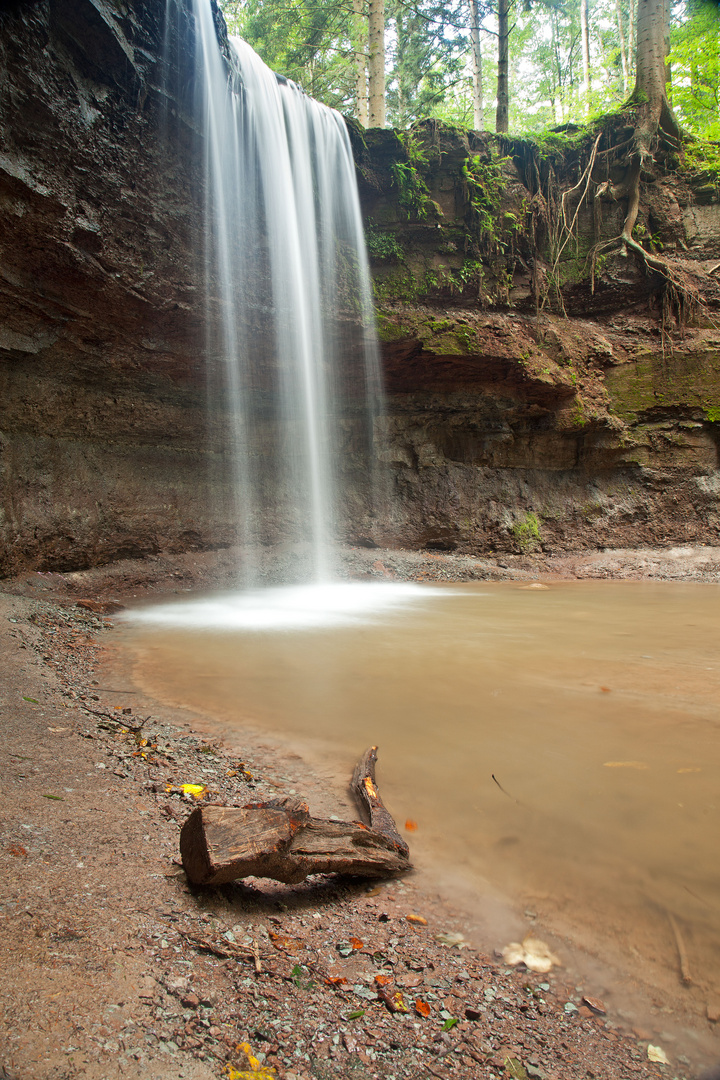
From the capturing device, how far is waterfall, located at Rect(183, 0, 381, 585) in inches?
364

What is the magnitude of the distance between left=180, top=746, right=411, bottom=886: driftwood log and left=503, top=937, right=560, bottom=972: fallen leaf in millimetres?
440

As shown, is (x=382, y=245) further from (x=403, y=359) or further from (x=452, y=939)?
(x=452, y=939)

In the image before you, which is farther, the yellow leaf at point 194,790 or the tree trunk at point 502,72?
the tree trunk at point 502,72

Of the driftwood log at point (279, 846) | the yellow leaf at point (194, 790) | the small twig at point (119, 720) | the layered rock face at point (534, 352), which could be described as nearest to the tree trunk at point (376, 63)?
the layered rock face at point (534, 352)

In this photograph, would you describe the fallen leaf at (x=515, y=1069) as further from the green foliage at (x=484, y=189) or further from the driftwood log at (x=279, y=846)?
the green foliage at (x=484, y=189)

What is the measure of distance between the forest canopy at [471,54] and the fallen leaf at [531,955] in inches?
519

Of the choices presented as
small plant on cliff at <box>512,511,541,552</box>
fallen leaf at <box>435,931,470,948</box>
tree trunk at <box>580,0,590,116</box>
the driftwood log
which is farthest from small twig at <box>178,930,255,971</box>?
tree trunk at <box>580,0,590,116</box>

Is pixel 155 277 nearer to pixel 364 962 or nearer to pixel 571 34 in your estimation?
pixel 364 962

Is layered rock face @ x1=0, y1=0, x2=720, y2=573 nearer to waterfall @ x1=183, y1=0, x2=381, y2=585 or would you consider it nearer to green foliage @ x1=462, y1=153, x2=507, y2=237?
green foliage @ x1=462, y1=153, x2=507, y2=237

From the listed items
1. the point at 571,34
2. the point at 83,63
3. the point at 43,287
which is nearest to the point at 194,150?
the point at 83,63

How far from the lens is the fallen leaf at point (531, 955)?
1463 millimetres

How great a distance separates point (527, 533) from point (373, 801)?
34.6 ft

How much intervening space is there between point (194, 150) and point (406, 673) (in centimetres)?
887

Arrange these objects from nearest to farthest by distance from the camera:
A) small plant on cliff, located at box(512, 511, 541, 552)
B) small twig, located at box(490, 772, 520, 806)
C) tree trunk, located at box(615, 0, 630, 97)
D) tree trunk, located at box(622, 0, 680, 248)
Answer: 1. small twig, located at box(490, 772, 520, 806)
2. small plant on cliff, located at box(512, 511, 541, 552)
3. tree trunk, located at box(622, 0, 680, 248)
4. tree trunk, located at box(615, 0, 630, 97)
